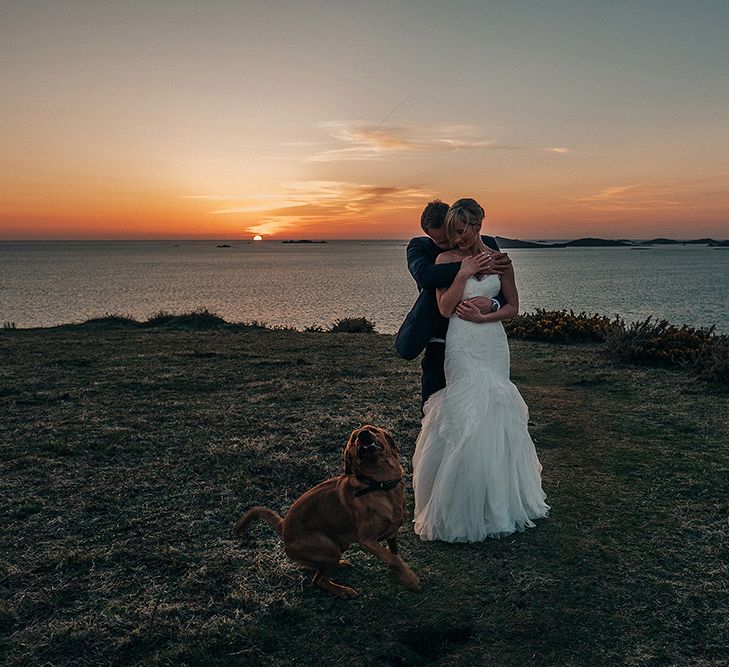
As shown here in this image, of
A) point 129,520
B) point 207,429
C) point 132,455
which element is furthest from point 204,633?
point 207,429

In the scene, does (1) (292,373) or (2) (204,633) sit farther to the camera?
(1) (292,373)

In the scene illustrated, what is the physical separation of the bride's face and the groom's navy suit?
0.23 metres

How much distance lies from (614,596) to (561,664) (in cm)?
93

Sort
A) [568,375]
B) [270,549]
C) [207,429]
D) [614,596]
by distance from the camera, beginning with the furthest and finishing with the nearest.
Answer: [568,375], [207,429], [270,549], [614,596]

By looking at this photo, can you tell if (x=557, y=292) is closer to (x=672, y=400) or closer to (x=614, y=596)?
(x=672, y=400)

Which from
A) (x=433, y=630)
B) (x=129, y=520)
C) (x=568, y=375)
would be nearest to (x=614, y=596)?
(x=433, y=630)

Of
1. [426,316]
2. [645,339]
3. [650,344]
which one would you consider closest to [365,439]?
[426,316]

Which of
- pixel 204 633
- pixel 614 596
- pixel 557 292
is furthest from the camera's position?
pixel 557 292

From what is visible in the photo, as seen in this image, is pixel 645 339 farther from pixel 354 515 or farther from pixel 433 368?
pixel 354 515

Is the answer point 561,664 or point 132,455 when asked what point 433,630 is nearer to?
point 561,664

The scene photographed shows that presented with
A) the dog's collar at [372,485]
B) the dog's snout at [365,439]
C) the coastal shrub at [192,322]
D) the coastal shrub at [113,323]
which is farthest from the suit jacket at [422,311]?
the coastal shrub at [113,323]

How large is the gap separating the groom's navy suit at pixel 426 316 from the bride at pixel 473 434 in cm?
10

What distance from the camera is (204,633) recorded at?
3.66 metres

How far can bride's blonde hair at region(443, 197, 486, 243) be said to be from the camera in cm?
446
